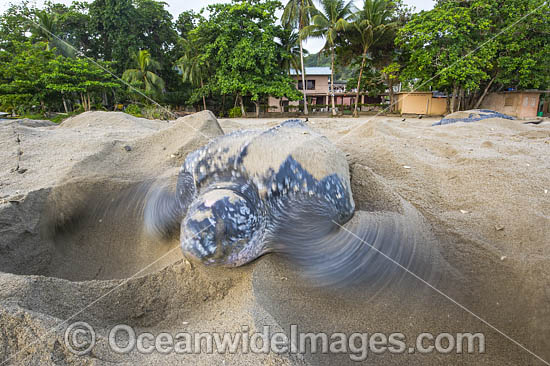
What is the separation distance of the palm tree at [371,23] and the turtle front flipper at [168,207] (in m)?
16.8

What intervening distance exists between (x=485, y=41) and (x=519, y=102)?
4415 millimetres

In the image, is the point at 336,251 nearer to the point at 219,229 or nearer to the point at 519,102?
the point at 219,229

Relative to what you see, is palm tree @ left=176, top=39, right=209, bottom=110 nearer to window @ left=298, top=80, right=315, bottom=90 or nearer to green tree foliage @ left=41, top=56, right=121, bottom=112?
green tree foliage @ left=41, top=56, right=121, bottom=112

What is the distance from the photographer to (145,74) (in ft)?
59.8

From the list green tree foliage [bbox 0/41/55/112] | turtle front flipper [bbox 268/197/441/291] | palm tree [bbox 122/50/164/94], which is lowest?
turtle front flipper [bbox 268/197/441/291]

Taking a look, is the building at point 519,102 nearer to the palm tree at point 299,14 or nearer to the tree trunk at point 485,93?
the tree trunk at point 485,93

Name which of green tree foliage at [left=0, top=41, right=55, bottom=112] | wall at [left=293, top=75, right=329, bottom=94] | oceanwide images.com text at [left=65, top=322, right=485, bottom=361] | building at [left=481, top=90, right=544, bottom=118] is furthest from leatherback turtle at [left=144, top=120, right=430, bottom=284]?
wall at [left=293, top=75, right=329, bottom=94]

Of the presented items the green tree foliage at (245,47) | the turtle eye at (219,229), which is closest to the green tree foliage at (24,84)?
the green tree foliage at (245,47)

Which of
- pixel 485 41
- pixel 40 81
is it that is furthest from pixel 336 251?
pixel 485 41

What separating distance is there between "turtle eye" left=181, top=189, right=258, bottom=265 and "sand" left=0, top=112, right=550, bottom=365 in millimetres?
128

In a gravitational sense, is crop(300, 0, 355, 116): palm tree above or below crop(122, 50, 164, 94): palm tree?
above

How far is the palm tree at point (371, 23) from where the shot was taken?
15.2 meters

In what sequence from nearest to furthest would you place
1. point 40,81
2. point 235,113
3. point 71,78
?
point 40,81 → point 71,78 → point 235,113

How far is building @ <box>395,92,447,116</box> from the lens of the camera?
56.0 ft
